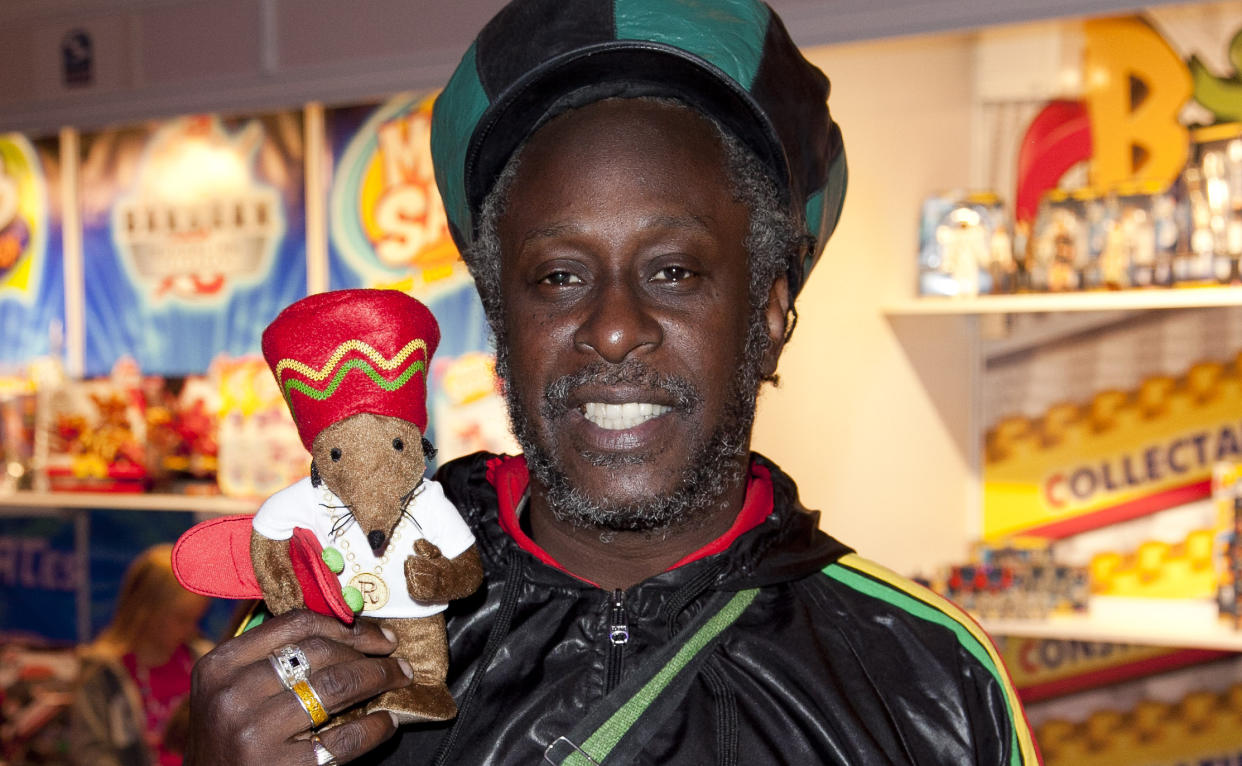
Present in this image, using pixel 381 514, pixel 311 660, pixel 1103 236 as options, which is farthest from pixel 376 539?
pixel 1103 236

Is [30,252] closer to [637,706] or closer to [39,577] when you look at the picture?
[39,577]

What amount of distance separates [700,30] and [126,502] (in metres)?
2.47

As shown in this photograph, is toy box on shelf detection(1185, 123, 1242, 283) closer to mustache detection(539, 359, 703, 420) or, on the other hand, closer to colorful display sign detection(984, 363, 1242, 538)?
colorful display sign detection(984, 363, 1242, 538)

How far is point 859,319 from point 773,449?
16.0 inches

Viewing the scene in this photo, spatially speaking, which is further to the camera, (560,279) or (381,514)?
(560,279)

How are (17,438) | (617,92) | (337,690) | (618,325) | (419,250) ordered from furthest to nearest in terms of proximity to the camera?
1. (17,438)
2. (419,250)
3. (617,92)
4. (618,325)
5. (337,690)

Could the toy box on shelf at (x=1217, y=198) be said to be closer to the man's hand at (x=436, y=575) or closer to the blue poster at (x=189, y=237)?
the man's hand at (x=436, y=575)

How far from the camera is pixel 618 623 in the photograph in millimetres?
1205

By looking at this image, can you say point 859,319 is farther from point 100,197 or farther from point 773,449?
point 100,197

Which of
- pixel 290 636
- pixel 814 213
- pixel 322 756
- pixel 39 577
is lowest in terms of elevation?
pixel 39 577

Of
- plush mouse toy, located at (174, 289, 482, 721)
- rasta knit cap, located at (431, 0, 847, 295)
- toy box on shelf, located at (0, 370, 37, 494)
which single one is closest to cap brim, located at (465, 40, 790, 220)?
rasta knit cap, located at (431, 0, 847, 295)

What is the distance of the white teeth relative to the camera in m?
1.18

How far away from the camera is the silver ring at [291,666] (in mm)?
1053

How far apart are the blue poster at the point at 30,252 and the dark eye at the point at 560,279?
8.61 ft
